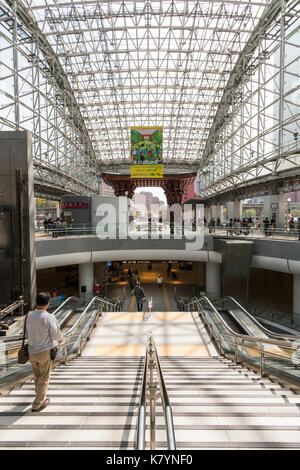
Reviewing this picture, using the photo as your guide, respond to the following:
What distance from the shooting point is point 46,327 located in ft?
10.5

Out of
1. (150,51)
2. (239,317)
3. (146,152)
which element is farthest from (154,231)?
(150,51)

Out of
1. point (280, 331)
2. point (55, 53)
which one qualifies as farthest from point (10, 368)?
point (55, 53)

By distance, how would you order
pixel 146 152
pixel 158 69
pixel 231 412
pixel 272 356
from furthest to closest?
pixel 158 69
pixel 146 152
pixel 272 356
pixel 231 412

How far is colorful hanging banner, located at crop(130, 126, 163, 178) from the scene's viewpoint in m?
22.3

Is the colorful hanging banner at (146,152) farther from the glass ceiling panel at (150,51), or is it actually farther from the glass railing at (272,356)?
the glass railing at (272,356)

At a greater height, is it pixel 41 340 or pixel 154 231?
pixel 154 231

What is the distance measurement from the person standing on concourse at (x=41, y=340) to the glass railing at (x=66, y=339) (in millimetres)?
1622

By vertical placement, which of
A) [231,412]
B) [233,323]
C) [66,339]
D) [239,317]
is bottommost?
[233,323]

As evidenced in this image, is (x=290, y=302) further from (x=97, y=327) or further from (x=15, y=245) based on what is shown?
(x=15, y=245)

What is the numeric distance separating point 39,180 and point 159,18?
1748 cm

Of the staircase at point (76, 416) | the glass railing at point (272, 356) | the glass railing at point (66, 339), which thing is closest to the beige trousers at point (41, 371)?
the staircase at point (76, 416)

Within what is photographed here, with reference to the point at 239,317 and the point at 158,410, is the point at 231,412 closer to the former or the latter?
the point at 158,410

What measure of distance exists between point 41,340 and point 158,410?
5.48 feet

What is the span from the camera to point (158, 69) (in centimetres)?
2772
